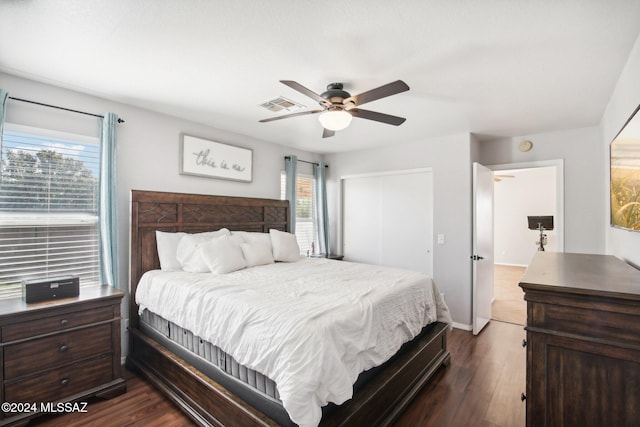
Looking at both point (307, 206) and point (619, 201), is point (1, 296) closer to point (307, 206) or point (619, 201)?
point (307, 206)

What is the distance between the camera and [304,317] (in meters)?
1.66

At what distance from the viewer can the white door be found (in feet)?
12.3

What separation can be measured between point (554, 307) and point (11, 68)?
386cm

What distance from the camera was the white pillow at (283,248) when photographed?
11.8ft

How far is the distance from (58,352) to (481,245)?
14.5ft

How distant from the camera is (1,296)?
232 cm

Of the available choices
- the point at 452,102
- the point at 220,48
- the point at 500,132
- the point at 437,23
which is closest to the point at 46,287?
the point at 220,48

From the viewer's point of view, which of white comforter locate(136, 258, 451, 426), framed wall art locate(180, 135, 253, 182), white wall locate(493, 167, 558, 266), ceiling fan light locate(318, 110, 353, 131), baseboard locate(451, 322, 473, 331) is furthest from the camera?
white wall locate(493, 167, 558, 266)

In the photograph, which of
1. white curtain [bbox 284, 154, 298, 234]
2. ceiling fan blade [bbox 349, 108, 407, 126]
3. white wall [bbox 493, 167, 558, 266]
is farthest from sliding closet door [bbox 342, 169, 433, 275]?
white wall [bbox 493, 167, 558, 266]

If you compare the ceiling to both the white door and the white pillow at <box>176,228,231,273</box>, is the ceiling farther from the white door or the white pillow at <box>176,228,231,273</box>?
the white pillow at <box>176,228,231,273</box>

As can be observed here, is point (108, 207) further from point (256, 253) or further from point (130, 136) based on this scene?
point (256, 253)

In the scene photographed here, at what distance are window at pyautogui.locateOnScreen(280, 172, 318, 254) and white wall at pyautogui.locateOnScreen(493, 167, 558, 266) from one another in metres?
5.06

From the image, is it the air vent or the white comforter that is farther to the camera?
the air vent

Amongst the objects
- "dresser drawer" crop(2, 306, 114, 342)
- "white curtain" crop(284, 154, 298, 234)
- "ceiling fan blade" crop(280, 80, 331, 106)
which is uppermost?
"ceiling fan blade" crop(280, 80, 331, 106)
